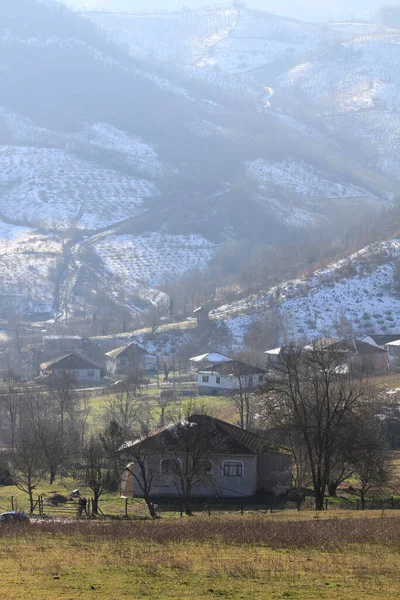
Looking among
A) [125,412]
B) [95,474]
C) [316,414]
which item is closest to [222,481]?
[316,414]

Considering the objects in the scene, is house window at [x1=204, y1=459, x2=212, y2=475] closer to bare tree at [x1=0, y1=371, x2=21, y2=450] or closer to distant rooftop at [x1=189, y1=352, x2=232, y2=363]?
bare tree at [x1=0, y1=371, x2=21, y2=450]

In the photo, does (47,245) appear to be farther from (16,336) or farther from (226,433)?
(226,433)

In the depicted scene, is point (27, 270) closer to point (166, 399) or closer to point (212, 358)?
point (212, 358)

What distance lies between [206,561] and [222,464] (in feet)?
66.0

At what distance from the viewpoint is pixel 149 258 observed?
6053 inches

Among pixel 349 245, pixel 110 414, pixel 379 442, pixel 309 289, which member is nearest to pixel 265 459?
pixel 379 442

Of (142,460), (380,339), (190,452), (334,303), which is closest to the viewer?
(190,452)

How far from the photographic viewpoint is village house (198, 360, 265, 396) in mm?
70875

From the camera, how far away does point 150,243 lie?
163 metres

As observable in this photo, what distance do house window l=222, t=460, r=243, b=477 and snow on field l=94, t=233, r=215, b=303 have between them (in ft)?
297

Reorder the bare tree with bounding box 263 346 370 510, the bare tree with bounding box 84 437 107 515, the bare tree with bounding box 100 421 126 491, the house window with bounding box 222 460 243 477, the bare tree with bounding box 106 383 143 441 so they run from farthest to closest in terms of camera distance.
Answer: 1. the bare tree with bounding box 106 383 143 441
2. the house window with bounding box 222 460 243 477
3. the bare tree with bounding box 100 421 126 491
4. the bare tree with bounding box 263 346 370 510
5. the bare tree with bounding box 84 437 107 515

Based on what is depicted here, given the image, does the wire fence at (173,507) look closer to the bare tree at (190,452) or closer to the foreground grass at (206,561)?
the bare tree at (190,452)

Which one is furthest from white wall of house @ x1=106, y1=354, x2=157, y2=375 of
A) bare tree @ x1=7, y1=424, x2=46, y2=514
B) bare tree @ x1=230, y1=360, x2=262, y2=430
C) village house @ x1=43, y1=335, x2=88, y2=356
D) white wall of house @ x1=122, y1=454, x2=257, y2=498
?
white wall of house @ x1=122, y1=454, x2=257, y2=498

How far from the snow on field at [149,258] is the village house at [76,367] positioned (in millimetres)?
41997
